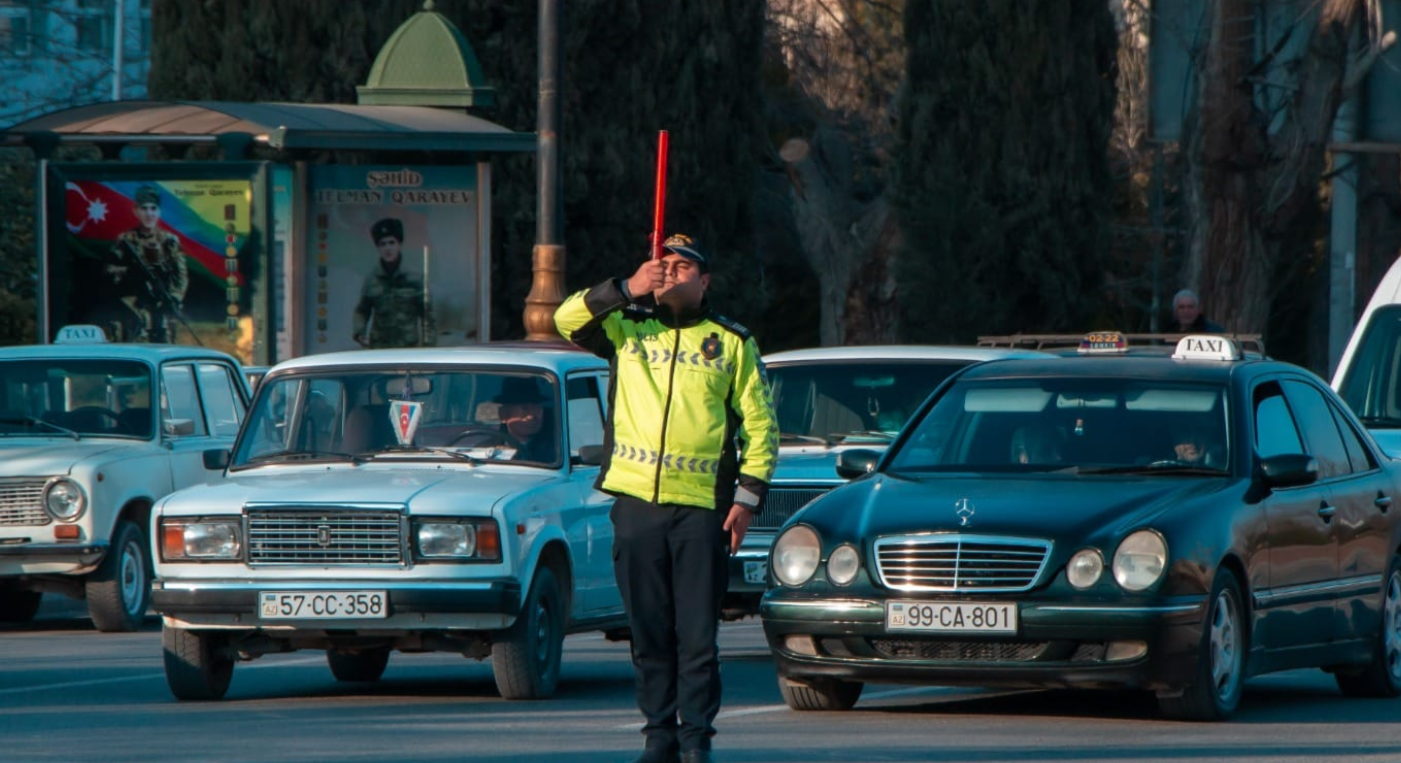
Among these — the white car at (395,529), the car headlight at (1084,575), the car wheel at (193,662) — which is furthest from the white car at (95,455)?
the car headlight at (1084,575)

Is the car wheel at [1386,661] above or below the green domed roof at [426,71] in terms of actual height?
below

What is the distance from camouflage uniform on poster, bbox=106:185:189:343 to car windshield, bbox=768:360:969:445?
7696 millimetres

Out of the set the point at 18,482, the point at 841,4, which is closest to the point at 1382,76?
the point at 18,482

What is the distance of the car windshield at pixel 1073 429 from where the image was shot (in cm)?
1050

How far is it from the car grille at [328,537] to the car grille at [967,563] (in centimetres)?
213

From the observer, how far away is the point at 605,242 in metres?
29.8

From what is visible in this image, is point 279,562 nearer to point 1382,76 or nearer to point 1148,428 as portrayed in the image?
point 1148,428

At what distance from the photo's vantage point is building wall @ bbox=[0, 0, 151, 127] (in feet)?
151

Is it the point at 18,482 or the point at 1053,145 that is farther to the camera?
the point at 1053,145

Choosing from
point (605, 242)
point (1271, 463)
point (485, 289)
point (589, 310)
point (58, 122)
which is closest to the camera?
point (589, 310)

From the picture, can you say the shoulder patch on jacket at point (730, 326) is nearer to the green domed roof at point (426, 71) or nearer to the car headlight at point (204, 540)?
the car headlight at point (204, 540)

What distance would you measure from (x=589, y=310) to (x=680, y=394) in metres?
0.39

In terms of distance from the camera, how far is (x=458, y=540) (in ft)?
34.4

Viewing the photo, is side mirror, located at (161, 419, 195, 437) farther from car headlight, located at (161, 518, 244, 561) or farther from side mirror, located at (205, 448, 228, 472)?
car headlight, located at (161, 518, 244, 561)
